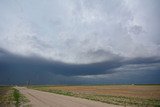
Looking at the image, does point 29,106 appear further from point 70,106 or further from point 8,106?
point 70,106

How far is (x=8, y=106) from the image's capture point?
35.1 m

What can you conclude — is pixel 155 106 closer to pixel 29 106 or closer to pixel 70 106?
pixel 70 106

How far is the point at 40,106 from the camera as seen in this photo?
1398 inches

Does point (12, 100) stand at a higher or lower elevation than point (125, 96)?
lower

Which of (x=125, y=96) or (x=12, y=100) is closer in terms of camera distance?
(x=12, y=100)

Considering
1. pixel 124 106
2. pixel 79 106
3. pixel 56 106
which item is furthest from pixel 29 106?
pixel 124 106

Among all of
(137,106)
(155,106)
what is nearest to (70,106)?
(137,106)

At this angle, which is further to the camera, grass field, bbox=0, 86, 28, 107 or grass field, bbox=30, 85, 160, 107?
grass field, bbox=30, 85, 160, 107

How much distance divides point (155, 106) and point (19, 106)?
65.1 ft

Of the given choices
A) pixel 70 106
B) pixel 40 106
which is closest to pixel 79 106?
pixel 70 106

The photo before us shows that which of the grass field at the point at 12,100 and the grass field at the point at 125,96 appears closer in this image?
the grass field at the point at 12,100

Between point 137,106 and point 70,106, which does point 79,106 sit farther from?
point 137,106

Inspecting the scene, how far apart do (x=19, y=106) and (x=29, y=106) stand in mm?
1406

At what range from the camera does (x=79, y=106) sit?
3466cm
